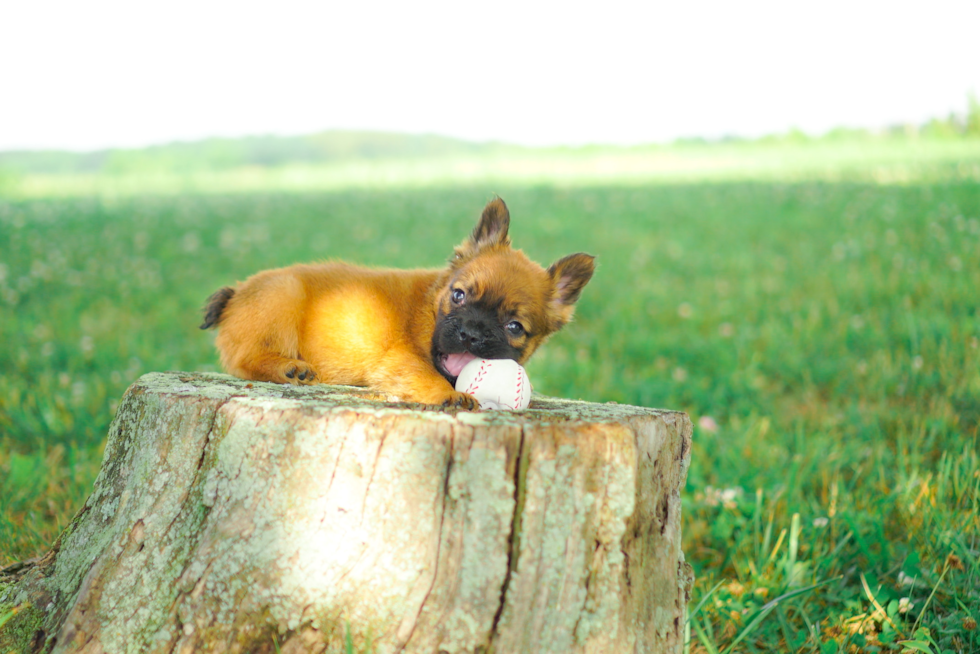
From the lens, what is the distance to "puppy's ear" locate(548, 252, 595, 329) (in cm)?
335

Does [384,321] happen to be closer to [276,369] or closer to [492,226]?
[276,369]

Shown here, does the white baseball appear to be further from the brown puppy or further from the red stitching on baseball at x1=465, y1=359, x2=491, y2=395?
the brown puppy

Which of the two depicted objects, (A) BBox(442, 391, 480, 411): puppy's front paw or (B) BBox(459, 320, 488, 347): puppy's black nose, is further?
(B) BBox(459, 320, 488, 347): puppy's black nose

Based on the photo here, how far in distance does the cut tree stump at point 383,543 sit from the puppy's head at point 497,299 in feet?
2.86

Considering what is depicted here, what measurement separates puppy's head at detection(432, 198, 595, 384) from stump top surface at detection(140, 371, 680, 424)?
1.34 ft

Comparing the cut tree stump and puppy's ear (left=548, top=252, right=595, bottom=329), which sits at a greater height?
puppy's ear (left=548, top=252, right=595, bottom=329)

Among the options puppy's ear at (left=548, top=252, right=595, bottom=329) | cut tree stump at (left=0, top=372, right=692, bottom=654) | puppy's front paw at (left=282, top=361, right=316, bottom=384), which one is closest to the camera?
cut tree stump at (left=0, top=372, right=692, bottom=654)

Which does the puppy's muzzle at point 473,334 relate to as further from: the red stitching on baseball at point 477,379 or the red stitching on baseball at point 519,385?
the red stitching on baseball at point 519,385

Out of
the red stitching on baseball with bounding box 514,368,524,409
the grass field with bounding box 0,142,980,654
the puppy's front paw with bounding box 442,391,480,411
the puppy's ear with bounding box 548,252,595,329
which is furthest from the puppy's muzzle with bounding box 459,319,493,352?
the grass field with bounding box 0,142,980,654

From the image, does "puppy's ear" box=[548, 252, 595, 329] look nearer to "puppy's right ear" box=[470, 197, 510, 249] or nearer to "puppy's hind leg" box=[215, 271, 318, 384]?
"puppy's right ear" box=[470, 197, 510, 249]

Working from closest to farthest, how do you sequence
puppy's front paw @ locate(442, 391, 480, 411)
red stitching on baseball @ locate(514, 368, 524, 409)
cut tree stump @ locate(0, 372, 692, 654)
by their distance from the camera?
1. cut tree stump @ locate(0, 372, 692, 654)
2. puppy's front paw @ locate(442, 391, 480, 411)
3. red stitching on baseball @ locate(514, 368, 524, 409)

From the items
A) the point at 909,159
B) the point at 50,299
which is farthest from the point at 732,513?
the point at 909,159

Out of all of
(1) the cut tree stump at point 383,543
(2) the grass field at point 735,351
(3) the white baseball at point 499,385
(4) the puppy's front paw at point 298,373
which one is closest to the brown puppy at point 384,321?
(4) the puppy's front paw at point 298,373

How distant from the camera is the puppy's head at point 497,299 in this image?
2949mm
